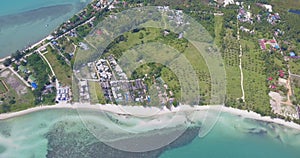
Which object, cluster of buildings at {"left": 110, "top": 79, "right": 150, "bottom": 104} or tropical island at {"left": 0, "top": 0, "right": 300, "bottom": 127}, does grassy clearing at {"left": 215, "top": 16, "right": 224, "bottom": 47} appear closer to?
tropical island at {"left": 0, "top": 0, "right": 300, "bottom": 127}

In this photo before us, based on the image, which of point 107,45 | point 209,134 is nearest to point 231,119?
point 209,134

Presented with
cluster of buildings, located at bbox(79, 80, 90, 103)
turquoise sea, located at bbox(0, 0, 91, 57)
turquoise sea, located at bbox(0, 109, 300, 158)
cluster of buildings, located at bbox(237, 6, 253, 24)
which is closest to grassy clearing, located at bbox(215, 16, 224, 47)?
cluster of buildings, located at bbox(237, 6, 253, 24)

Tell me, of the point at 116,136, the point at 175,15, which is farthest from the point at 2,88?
the point at 175,15

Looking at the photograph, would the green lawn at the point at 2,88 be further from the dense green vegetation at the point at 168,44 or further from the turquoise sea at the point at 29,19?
the dense green vegetation at the point at 168,44

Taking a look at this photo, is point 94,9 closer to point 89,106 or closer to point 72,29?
point 72,29

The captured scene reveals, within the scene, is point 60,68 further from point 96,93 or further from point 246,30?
point 246,30

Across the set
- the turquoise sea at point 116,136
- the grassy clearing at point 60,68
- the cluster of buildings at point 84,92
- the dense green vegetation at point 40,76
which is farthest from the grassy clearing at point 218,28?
the dense green vegetation at point 40,76
